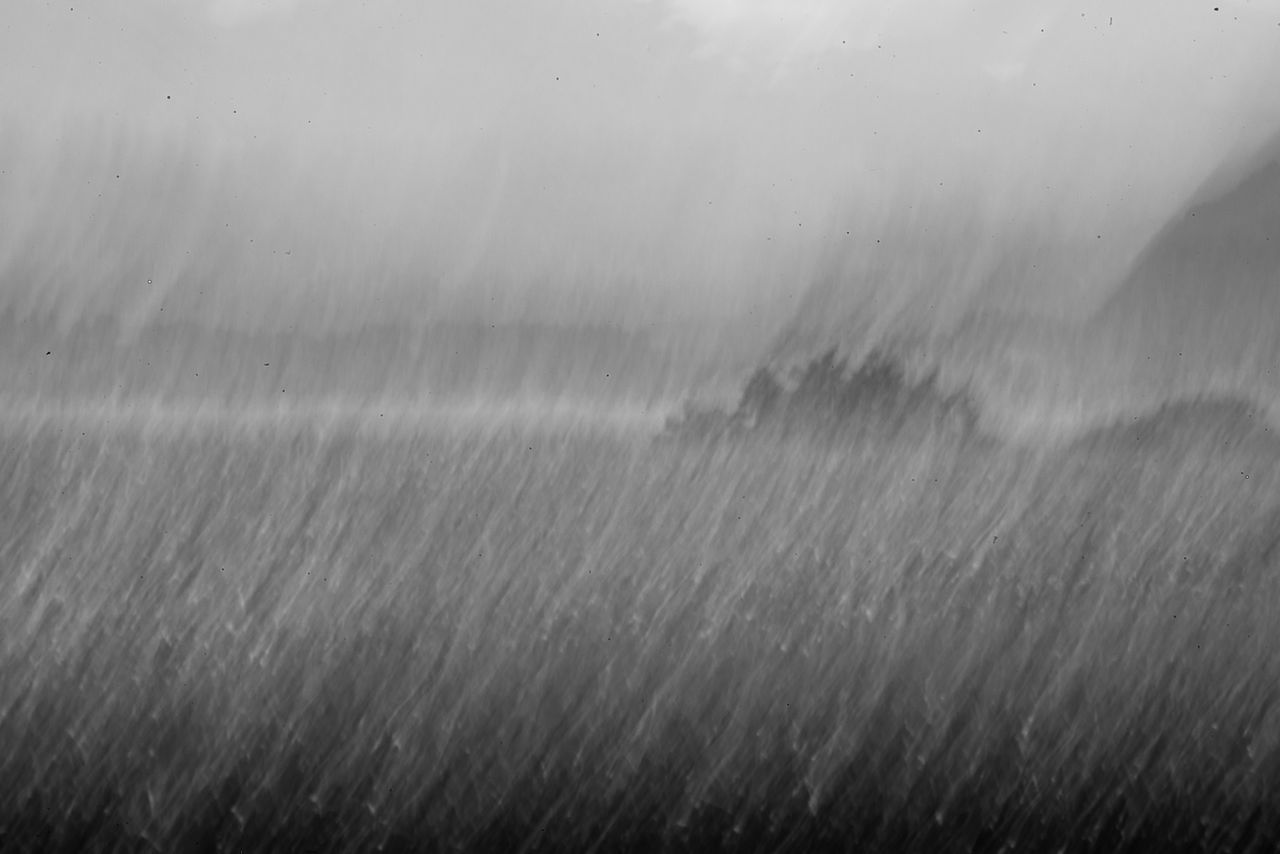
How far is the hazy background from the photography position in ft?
4.77

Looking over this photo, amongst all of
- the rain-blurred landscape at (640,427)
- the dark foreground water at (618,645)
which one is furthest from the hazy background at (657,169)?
the dark foreground water at (618,645)

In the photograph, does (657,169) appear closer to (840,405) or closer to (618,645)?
(840,405)

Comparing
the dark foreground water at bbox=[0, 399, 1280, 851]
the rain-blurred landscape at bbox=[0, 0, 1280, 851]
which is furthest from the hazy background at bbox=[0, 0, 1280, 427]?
the dark foreground water at bbox=[0, 399, 1280, 851]

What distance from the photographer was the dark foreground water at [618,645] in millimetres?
1421

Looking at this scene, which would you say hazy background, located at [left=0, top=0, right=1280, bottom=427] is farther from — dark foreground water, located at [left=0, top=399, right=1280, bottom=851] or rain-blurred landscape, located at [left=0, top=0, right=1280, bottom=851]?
dark foreground water, located at [left=0, top=399, right=1280, bottom=851]

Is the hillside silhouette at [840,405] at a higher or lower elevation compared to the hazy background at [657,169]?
→ lower

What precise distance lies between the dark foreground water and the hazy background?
12 centimetres

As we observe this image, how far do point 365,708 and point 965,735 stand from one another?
0.59m

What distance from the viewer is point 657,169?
1.46 m

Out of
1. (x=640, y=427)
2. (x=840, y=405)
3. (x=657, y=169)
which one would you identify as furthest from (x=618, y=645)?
(x=657, y=169)

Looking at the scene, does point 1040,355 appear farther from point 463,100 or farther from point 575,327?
point 463,100

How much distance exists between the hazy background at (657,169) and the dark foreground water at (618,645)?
12 cm

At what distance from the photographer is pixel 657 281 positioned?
1.47 m

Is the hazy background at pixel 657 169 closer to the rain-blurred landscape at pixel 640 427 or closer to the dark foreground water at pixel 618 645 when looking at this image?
the rain-blurred landscape at pixel 640 427
